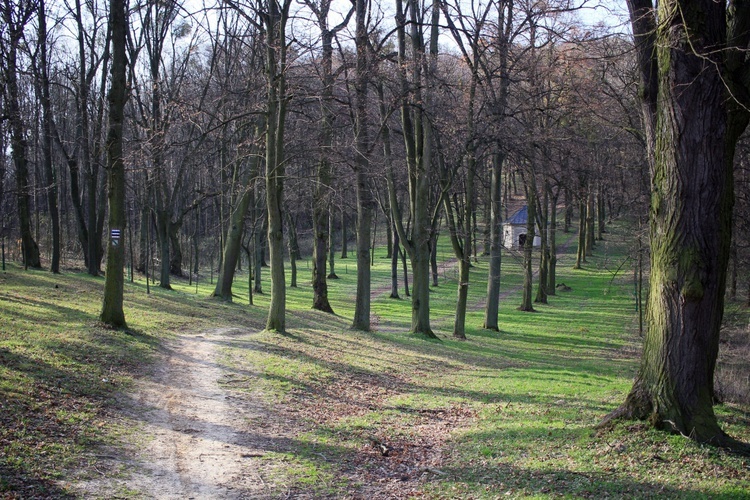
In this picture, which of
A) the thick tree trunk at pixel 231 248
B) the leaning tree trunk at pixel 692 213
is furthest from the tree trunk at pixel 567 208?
the leaning tree trunk at pixel 692 213

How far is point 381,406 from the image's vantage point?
10188mm

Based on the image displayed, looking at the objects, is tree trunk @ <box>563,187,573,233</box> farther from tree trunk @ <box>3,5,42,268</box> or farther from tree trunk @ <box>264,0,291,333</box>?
tree trunk @ <box>3,5,42,268</box>

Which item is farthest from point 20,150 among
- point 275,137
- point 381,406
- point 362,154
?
point 381,406

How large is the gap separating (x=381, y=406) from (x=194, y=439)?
3.61 m

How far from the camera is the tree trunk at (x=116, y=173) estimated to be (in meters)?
12.6

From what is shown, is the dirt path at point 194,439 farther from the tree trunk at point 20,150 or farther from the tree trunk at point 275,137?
the tree trunk at point 20,150

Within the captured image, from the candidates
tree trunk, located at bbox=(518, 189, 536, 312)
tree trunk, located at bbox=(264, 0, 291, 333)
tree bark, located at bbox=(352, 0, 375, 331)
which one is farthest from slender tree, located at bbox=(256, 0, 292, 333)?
tree trunk, located at bbox=(518, 189, 536, 312)

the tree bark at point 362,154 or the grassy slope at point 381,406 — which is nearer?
the grassy slope at point 381,406

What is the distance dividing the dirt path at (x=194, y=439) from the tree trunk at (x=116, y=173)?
2.26 meters

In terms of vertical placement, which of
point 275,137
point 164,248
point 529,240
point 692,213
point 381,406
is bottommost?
point 381,406

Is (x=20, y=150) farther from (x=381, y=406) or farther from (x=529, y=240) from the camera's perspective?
(x=529, y=240)

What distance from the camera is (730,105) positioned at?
6.53m

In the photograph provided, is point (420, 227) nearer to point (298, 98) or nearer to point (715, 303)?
point (298, 98)

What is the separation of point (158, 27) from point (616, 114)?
1949 centimetres
